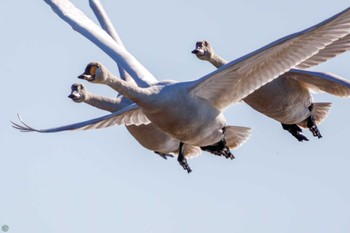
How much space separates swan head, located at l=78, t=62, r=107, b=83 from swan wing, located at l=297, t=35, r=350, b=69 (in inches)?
200

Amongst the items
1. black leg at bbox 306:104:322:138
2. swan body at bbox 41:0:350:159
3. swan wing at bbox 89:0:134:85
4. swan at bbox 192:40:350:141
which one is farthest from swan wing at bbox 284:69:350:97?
swan wing at bbox 89:0:134:85

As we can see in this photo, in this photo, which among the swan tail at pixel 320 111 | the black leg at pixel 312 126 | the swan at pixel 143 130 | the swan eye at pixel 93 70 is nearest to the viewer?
the swan eye at pixel 93 70

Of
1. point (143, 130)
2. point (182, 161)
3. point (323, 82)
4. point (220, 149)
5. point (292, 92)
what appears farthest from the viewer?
point (143, 130)

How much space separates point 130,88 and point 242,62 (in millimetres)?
1838

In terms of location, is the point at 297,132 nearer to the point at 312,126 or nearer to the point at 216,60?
the point at 312,126

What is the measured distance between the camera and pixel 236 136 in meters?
29.7

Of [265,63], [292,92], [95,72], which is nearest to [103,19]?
[292,92]

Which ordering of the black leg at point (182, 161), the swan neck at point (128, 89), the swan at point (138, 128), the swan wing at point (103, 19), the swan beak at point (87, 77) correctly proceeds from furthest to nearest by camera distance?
the swan wing at point (103, 19) → the black leg at point (182, 161) → the swan at point (138, 128) → the swan neck at point (128, 89) → the swan beak at point (87, 77)

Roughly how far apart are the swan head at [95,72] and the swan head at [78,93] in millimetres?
3741

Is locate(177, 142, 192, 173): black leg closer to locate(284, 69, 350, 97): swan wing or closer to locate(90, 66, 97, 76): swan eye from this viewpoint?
locate(284, 69, 350, 97): swan wing

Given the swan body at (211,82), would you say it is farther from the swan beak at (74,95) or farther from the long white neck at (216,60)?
the long white neck at (216,60)

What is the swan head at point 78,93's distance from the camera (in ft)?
94.2

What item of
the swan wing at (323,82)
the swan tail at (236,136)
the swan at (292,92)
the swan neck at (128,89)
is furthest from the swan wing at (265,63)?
the swan wing at (323,82)

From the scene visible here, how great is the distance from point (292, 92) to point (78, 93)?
3941mm
